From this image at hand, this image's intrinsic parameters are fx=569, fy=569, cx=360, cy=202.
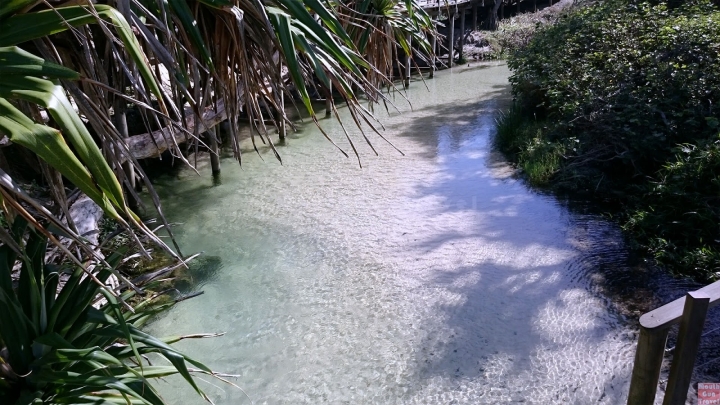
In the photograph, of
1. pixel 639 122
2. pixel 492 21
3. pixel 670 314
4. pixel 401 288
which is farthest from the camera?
pixel 492 21

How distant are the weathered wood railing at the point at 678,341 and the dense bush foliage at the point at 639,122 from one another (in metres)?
2.37

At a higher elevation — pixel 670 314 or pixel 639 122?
pixel 670 314

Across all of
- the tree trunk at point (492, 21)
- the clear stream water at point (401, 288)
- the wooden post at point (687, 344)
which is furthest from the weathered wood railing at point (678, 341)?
the tree trunk at point (492, 21)

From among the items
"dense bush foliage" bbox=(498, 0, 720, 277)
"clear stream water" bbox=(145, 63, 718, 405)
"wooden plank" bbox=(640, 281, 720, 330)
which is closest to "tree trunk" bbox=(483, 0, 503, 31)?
"dense bush foliage" bbox=(498, 0, 720, 277)

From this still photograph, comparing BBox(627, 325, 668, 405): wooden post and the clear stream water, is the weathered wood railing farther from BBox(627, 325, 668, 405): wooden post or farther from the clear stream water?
the clear stream water

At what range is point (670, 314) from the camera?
193 cm

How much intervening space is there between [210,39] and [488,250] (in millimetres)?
3542

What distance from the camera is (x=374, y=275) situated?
176 inches

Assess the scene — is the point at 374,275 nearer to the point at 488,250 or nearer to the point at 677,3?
the point at 488,250

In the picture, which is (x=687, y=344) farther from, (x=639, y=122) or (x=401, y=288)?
(x=639, y=122)

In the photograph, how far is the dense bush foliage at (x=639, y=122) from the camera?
464cm

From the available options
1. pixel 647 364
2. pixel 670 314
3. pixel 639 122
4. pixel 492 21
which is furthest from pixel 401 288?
pixel 492 21

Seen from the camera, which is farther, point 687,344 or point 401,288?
point 401,288

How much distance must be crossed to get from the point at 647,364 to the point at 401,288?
2.38m
